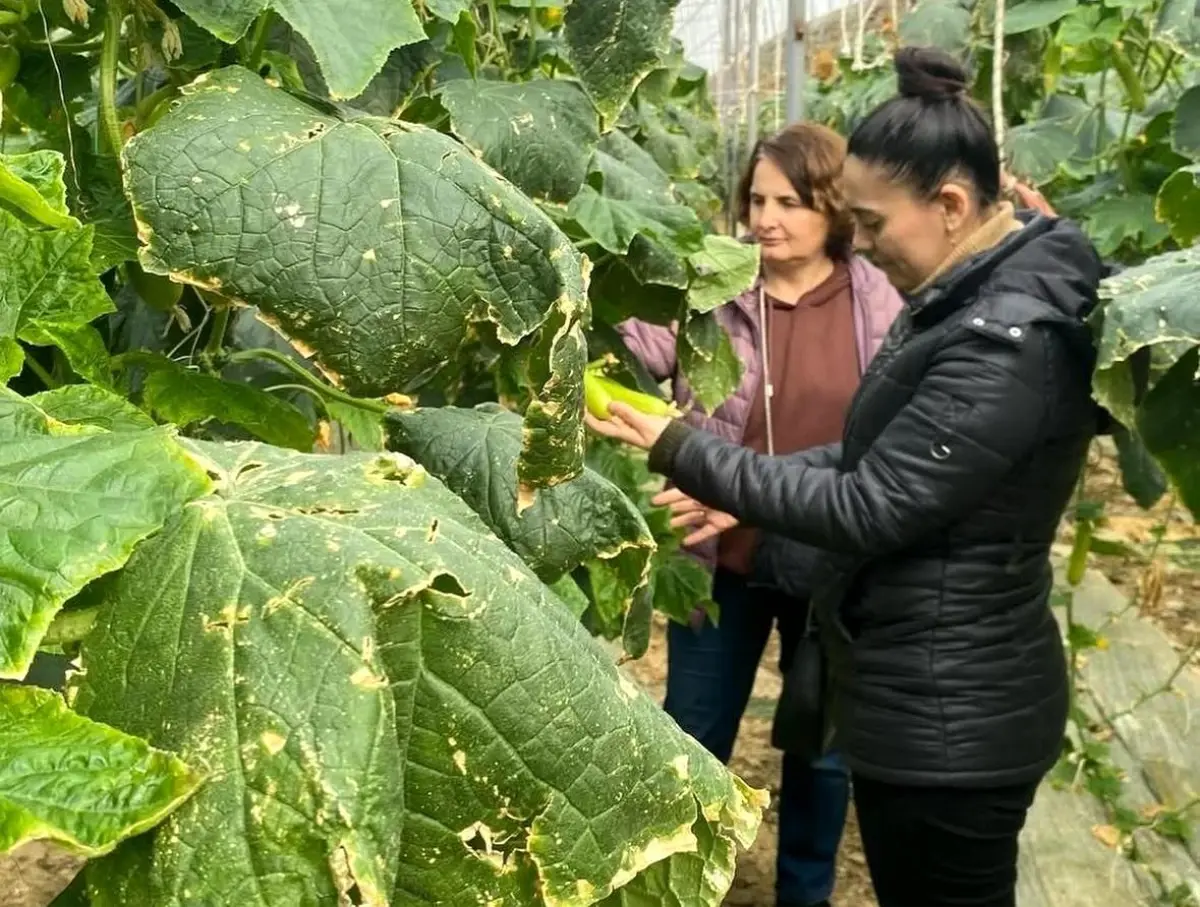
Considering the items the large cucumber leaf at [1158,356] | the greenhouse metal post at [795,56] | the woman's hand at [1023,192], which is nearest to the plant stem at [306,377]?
the large cucumber leaf at [1158,356]

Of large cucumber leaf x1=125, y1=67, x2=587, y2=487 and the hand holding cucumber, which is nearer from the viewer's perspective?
large cucumber leaf x1=125, y1=67, x2=587, y2=487

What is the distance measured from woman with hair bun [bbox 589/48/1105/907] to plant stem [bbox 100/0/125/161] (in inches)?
42.9

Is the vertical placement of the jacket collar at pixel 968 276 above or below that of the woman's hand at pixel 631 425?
above

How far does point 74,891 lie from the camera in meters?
0.57

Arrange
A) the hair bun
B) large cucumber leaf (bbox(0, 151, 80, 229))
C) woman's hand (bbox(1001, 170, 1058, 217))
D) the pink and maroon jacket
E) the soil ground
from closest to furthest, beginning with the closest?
large cucumber leaf (bbox(0, 151, 80, 229)), the hair bun, woman's hand (bbox(1001, 170, 1058, 217)), the pink and maroon jacket, the soil ground

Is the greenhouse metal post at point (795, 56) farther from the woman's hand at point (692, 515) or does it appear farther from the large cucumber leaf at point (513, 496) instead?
the large cucumber leaf at point (513, 496)

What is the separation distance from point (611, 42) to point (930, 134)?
Result: 914 millimetres

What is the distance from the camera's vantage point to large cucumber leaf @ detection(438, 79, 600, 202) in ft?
3.56

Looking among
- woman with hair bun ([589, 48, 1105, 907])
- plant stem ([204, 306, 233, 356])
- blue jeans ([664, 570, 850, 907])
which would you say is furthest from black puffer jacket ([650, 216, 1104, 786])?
plant stem ([204, 306, 233, 356])

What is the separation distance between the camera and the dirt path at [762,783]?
314cm

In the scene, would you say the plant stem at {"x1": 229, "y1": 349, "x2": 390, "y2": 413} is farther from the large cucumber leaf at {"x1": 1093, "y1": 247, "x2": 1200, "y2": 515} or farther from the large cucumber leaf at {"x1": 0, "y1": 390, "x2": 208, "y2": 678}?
the large cucumber leaf at {"x1": 1093, "y1": 247, "x2": 1200, "y2": 515}

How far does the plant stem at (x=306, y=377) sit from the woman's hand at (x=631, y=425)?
767 millimetres

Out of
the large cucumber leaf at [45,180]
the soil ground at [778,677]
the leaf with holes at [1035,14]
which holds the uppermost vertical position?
the large cucumber leaf at [45,180]

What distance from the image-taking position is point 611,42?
111 cm
